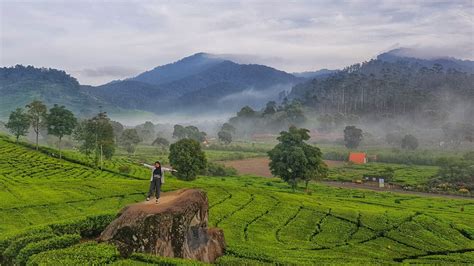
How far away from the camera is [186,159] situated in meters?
71.7

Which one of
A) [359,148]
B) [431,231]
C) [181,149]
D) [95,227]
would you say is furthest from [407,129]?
[95,227]

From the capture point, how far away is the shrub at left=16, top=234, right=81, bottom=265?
62.6ft

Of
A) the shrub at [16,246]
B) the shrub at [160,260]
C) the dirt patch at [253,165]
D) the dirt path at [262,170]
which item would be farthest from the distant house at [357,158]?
the shrub at [160,260]

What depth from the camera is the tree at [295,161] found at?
74.6m

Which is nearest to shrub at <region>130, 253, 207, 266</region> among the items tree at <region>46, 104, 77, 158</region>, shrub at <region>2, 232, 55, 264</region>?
shrub at <region>2, 232, 55, 264</region>

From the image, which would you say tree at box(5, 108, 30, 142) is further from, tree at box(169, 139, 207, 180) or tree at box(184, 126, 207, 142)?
tree at box(184, 126, 207, 142)

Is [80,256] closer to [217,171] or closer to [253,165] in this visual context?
[217,171]

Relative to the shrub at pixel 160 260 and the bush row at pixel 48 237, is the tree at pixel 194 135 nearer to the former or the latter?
the bush row at pixel 48 237

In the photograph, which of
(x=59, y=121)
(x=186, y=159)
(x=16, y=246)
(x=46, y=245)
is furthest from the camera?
(x=59, y=121)

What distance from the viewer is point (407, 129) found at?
190625mm

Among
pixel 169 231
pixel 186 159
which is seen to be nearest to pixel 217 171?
pixel 186 159

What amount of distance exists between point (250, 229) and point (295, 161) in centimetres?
4061

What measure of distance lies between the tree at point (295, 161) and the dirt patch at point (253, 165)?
3126cm

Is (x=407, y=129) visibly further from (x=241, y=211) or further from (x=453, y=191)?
(x=241, y=211)
